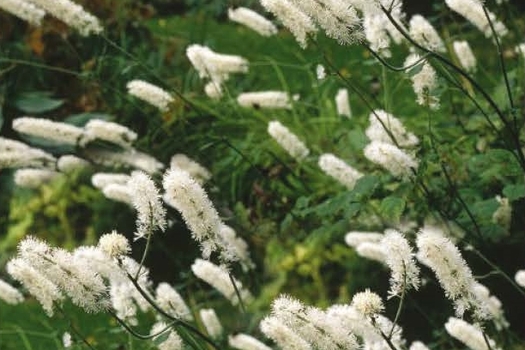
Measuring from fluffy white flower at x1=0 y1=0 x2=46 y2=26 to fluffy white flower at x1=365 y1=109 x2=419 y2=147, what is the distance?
124 cm

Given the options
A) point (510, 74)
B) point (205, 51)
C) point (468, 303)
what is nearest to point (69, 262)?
point (468, 303)

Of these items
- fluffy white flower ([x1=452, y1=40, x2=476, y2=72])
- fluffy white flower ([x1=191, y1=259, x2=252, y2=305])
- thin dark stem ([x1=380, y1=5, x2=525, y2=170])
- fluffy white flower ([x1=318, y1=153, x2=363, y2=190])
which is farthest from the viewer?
fluffy white flower ([x1=452, y1=40, x2=476, y2=72])

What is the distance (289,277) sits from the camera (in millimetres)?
4297

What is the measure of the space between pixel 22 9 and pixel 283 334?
1.95 metres

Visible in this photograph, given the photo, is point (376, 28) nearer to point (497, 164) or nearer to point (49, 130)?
point (497, 164)

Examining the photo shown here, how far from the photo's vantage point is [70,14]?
2.98 metres

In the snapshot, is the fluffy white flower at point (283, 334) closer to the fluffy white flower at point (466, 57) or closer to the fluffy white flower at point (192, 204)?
the fluffy white flower at point (192, 204)

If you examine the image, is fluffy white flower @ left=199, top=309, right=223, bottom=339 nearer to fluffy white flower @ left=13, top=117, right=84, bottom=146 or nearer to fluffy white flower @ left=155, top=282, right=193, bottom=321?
fluffy white flower @ left=155, top=282, right=193, bottom=321

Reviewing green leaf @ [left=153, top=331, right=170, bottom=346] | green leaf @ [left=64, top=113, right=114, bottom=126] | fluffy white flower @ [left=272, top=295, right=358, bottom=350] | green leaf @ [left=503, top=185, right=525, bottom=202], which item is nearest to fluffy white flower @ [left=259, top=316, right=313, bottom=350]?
fluffy white flower @ [left=272, top=295, right=358, bottom=350]

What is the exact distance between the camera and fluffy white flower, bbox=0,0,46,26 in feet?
10.3

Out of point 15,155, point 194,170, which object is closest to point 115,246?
point 15,155

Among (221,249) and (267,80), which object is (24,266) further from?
(267,80)

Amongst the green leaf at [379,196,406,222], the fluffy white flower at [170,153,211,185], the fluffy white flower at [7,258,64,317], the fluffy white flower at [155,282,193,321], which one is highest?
the fluffy white flower at [170,153,211,185]

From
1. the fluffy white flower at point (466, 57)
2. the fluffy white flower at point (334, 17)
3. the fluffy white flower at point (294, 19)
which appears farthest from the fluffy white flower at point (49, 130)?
the fluffy white flower at point (334, 17)
